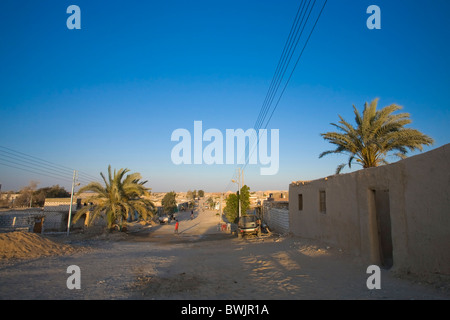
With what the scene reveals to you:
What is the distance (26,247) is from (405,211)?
592 inches

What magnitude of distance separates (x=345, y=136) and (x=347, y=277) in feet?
31.7

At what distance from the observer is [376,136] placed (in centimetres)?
1420

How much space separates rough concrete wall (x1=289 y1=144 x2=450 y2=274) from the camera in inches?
241

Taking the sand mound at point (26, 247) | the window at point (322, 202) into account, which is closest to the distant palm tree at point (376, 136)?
the window at point (322, 202)

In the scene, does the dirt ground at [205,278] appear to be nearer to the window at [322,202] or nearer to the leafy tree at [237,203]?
the window at [322,202]

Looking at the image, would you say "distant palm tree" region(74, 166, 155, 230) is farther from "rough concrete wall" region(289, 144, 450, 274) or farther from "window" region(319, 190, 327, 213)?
"rough concrete wall" region(289, 144, 450, 274)

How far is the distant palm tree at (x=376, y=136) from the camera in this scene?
13.5 m

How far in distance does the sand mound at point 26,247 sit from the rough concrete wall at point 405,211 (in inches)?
527

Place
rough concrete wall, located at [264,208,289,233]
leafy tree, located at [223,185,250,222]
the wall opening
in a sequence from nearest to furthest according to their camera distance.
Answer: the wall opening
rough concrete wall, located at [264,208,289,233]
leafy tree, located at [223,185,250,222]

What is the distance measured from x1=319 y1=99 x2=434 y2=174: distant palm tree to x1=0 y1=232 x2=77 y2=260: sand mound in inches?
646

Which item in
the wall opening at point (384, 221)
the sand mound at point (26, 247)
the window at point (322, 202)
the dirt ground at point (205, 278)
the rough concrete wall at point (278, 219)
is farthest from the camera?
the rough concrete wall at point (278, 219)

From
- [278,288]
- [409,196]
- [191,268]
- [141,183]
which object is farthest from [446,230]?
[141,183]

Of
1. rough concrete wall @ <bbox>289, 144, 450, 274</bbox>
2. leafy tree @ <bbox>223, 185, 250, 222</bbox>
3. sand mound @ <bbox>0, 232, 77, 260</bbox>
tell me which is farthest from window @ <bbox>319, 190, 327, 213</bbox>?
leafy tree @ <bbox>223, 185, 250, 222</bbox>

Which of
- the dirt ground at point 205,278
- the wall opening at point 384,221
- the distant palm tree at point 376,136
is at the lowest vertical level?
the dirt ground at point 205,278
